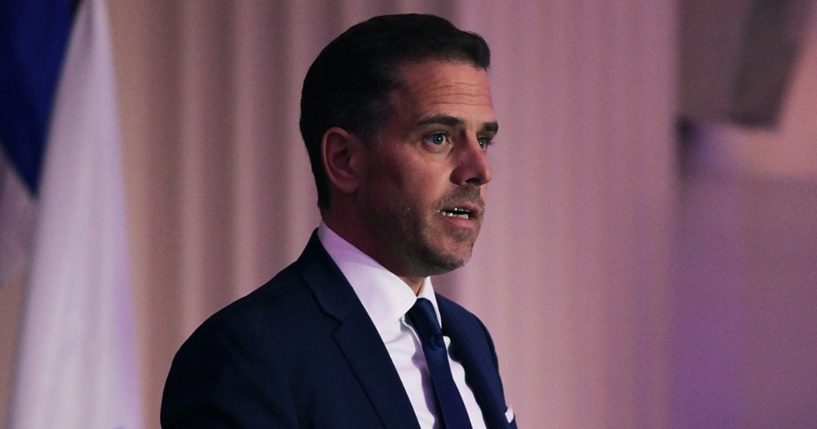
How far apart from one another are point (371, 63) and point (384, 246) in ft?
0.91

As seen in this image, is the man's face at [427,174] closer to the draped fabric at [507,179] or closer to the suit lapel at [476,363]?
the suit lapel at [476,363]

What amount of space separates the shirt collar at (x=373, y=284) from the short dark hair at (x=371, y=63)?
96 millimetres

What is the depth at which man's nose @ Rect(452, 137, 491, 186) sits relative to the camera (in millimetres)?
1807

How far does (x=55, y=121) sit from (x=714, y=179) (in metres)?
2.52

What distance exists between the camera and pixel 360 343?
1762mm

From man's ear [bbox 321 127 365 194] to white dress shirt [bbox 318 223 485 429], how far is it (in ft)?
0.27

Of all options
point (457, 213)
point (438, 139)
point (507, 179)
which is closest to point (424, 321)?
point (457, 213)

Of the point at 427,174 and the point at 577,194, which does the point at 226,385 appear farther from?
the point at 577,194

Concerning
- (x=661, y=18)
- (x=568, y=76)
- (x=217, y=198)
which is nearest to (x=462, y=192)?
(x=217, y=198)

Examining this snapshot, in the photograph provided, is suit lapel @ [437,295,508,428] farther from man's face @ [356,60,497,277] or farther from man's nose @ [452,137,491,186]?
man's nose @ [452,137,491,186]

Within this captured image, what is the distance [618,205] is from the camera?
3721mm

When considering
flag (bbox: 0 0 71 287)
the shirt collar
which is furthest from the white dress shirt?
flag (bbox: 0 0 71 287)

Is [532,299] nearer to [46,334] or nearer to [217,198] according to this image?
[217,198]

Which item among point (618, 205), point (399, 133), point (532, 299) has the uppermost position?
point (399, 133)
